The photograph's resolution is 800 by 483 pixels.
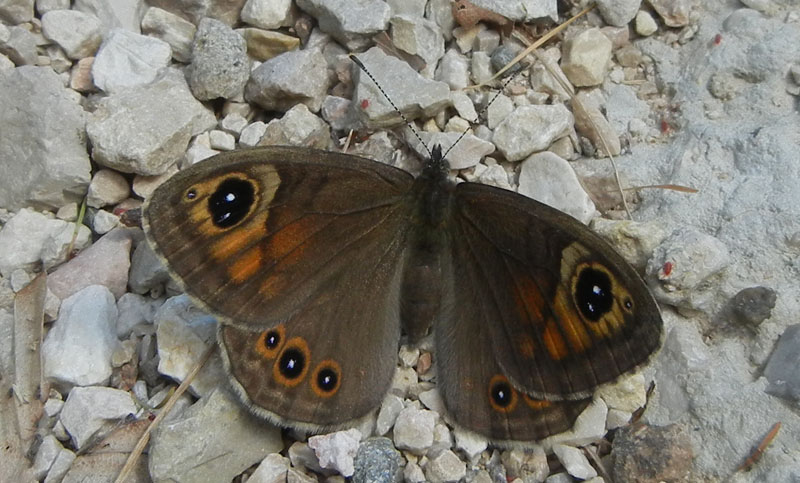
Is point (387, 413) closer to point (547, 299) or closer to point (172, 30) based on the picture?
point (547, 299)

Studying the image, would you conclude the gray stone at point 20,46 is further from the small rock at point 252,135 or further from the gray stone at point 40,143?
the small rock at point 252,135

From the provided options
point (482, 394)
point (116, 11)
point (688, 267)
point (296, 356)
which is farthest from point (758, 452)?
point (116, 11)

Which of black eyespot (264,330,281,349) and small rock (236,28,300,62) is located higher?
small rock (236,28,300,62)

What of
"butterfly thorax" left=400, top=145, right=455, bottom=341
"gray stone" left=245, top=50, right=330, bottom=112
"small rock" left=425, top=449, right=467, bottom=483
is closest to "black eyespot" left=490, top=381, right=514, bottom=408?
"small rock" left=425, top=449, right=467, bottom=483

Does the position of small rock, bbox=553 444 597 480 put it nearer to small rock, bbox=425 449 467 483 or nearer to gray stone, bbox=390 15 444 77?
small rock, bbox=425 449 467 483

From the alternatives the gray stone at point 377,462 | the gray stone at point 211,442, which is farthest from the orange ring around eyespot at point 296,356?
the gray stone at point 377,462

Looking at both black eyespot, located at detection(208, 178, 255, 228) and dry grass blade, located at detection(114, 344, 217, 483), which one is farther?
dry grass blade, located at detection(114, 344, 217, 483)

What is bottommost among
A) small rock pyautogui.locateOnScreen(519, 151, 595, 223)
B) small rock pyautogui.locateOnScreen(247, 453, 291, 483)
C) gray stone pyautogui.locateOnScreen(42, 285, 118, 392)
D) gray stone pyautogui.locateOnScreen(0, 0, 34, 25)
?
small rock pyautogui.locateOnScreen(247, 453, 291, 483)
